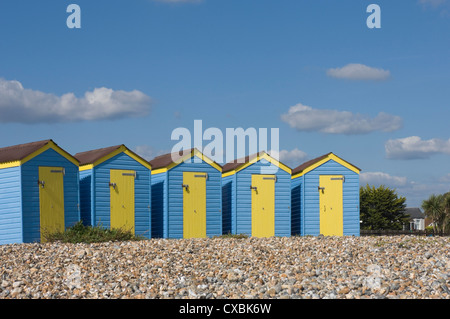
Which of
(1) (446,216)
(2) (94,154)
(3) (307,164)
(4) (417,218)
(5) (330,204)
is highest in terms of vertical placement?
(2) (94,154)

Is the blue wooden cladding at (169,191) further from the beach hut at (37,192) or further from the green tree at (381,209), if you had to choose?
the green tree at (381,209)

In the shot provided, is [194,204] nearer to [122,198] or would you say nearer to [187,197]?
[187,197]

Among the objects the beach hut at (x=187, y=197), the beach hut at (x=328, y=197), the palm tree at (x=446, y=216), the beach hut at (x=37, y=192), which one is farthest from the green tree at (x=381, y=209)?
the beach hut at (x=37, y=192)

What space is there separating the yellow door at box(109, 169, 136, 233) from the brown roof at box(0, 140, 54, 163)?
2.16 m

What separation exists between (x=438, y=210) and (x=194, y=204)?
21093mm

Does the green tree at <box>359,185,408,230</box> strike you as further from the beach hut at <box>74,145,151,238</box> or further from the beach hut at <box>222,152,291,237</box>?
the beach hut at <box>74,145,151,238</box>

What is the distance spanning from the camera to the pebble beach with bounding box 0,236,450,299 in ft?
29.0

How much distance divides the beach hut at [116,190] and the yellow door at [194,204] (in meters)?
1.11

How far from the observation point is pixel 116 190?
57.0 feet

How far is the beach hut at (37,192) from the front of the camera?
51.8 feet

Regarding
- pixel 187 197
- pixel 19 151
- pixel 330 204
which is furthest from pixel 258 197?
pixel 19 151
